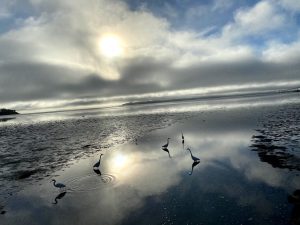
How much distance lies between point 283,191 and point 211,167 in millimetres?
6500

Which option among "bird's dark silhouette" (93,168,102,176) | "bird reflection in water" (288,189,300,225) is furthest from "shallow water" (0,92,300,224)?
"bird's dark silhouette" (93,168,102,176)

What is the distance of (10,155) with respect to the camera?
111 ft

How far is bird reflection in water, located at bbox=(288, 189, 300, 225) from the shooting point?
1160cm

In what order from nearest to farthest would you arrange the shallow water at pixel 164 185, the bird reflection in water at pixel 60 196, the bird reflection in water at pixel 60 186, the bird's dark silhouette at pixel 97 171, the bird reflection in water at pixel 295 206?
the bird reflection in water at pixel 295 206 → the shallow water at pixel 164 185 → the bird reflection in water at pixel 60 196 → the bird reflection in water at pixel 60 186 → the bird's dark silhouette at pixel 97 171

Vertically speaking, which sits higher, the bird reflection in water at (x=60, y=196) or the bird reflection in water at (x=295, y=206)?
the bird reflection in water at (x=295, y=206)

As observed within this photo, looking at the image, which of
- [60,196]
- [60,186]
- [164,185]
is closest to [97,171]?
[60,186]

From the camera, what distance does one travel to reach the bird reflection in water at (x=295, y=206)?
11.6 meters

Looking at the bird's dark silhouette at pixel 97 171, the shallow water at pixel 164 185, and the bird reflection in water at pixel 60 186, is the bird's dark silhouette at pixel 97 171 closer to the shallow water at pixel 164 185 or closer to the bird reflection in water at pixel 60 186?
the shallow water at pixel 164 185

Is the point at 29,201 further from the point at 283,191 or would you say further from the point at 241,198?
the point at 283,191

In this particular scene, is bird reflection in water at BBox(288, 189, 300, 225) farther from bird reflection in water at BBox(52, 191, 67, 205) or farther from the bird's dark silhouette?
the bird's dark silhouette

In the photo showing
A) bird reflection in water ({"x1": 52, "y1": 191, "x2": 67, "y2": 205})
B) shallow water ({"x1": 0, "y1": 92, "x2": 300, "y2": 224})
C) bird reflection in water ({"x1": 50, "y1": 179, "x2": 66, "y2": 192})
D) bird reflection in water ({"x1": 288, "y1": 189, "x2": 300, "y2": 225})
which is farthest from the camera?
bird reflection in water ({"x1": 50, "y1": 179, "x2": 66, "y2": 192})

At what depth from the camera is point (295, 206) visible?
507 inches

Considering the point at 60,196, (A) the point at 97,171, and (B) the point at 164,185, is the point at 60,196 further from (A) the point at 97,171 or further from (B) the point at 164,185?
(B) the point at 164,185

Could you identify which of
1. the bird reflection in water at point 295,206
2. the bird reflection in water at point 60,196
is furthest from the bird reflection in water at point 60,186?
the bird reflection in water at point 295,206
